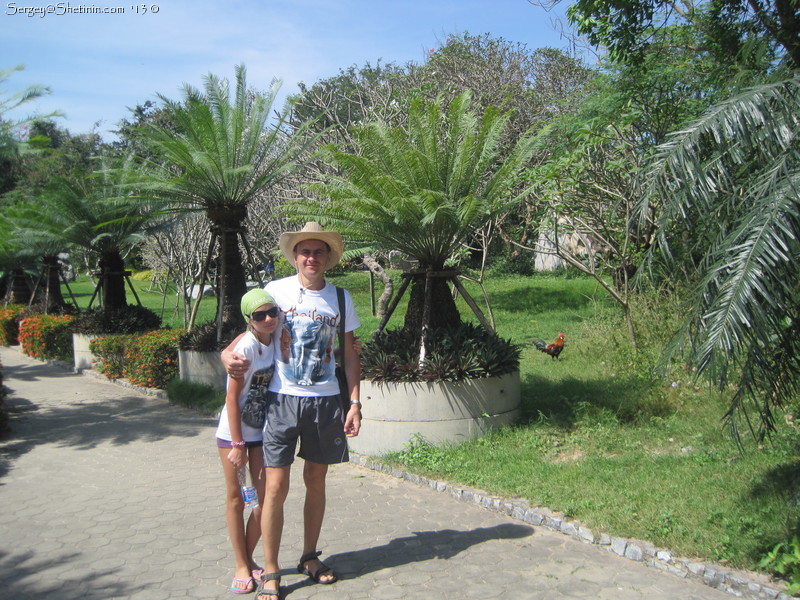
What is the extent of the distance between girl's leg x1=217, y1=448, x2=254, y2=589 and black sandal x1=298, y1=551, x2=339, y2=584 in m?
0.34

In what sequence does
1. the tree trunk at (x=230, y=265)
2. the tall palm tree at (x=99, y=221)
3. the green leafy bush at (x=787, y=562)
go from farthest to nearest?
the tall palm tree at (x=99, y=221) < the tree trunk at (x=230, y=265) < the green leafy bush at (x=787, y=562)

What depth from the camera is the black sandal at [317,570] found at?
14.1 feet

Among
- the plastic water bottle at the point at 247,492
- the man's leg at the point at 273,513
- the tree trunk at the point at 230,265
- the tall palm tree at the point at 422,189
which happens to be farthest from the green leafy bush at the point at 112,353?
the man's leg at the point at 273,513

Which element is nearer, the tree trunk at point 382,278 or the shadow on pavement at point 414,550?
the shadow on pavement at point 414,550

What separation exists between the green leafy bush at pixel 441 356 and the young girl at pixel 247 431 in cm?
265

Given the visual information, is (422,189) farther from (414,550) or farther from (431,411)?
(414,550)

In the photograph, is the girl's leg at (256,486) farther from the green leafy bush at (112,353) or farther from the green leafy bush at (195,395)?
the green leafy bush at (112,353)

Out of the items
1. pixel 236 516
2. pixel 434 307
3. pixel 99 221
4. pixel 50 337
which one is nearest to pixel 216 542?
pixel 236 516

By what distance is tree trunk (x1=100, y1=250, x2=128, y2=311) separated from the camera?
13672 millimetres

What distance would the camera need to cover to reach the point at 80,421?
9.48m

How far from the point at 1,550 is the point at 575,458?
175 inches

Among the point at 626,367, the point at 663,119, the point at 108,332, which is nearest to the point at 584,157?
the point at 663,119

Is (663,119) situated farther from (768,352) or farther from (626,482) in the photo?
(768,352)

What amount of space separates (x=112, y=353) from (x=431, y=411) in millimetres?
8039
